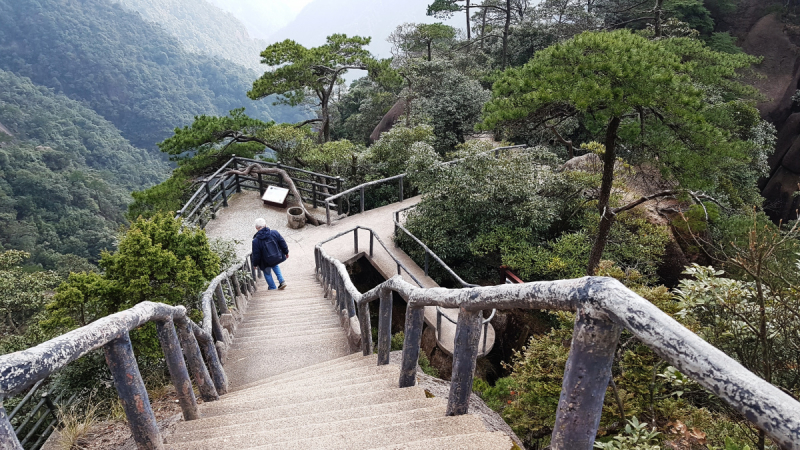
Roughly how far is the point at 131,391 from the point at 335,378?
1757 millimetres

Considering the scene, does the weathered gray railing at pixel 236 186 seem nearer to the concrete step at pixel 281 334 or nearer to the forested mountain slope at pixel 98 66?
the concrete step at pixel 281 334

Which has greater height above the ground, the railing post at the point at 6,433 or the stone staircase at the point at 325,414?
the railing post at the point at 6,433

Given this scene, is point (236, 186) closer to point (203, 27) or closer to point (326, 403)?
point (326, 403)

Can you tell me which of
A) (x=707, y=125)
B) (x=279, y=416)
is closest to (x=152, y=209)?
(x=279, y=416)

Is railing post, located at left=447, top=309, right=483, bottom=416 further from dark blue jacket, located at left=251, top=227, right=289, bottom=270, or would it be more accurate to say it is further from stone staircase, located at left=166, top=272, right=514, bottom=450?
dark blue jacket, located at left=251, top=227, right=289, bottom=270

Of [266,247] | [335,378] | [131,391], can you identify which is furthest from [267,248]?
[131,391]

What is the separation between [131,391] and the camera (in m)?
1.93

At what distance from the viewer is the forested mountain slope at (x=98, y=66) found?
75.9m

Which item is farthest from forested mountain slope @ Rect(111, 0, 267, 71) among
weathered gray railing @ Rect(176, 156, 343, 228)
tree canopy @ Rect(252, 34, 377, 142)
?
weathered gray railing @ Rect(176, 156, 343, 228)

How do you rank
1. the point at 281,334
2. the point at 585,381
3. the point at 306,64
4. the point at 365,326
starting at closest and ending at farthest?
the point at 585,381 → the point at 365,326 → the point at 281,334 → the point at 306,64

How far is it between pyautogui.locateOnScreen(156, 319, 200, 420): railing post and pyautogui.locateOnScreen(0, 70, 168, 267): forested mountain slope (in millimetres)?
26301

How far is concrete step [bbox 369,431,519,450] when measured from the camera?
1828 mm

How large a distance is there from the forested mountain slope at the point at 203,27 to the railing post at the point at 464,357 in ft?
474

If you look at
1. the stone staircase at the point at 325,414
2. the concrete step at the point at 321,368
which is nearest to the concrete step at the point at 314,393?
the stone staircase at the point at 325,414
